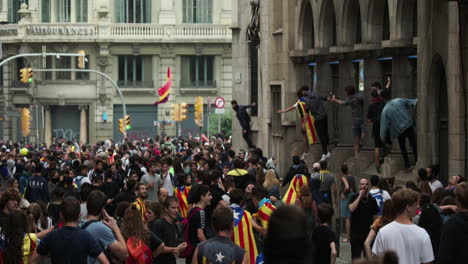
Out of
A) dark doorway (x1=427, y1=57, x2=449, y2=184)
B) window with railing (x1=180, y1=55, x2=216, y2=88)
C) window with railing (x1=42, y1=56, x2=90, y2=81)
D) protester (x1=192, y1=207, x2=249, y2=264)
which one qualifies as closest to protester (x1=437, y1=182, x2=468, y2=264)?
protester (x1=192, y1=207, x2=249, y2=264)

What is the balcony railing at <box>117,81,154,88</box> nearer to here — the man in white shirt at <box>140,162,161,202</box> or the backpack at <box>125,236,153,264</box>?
the man in white shirt at <box>140,162,161,202</box>

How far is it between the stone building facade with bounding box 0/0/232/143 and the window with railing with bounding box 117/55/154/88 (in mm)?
57

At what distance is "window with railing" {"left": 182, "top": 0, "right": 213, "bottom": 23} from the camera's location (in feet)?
230

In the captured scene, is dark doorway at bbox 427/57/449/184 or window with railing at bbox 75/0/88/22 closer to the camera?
dark doorway at bbox 427/57/449/184

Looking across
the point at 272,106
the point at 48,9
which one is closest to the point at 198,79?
the point at 48,9

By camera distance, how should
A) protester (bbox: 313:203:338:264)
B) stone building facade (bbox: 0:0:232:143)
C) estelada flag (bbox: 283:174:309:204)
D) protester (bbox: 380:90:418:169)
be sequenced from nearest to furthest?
protester (bbox: 313:203:338:264) < estelada flag (bbox: 283:174:309:204) < protester (bbox: 380:90:418:169) < stone building facade (bbox: 0:0:232:143)

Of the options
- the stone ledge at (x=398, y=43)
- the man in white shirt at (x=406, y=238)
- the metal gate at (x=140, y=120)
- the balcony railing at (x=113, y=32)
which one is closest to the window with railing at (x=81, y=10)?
the balcony railing at (x=113, y=32)

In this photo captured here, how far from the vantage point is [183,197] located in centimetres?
1800

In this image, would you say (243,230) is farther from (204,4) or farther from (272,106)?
(204,4)

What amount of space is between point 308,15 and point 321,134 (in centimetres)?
395

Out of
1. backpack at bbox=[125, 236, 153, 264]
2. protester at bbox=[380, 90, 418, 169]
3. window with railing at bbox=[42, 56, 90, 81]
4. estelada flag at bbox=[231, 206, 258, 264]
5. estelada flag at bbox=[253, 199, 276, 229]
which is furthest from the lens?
window with railing at bbox=[42, 56, 90, 81]

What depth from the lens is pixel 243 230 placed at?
1332 cm

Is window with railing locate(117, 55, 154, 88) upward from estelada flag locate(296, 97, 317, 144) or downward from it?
upward

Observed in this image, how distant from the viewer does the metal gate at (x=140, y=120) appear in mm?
68575
